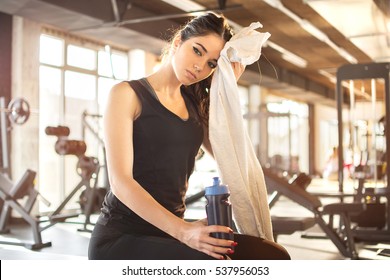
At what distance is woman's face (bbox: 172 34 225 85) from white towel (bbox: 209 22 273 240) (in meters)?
0.02

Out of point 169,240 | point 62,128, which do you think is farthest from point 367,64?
point 169,240

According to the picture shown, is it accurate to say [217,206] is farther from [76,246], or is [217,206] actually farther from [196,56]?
[76,246]

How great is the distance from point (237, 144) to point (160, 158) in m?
0.23

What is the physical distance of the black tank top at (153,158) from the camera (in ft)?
3.86

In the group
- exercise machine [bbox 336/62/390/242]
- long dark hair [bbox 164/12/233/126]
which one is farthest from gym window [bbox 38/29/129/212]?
long dark hair [bbox 164/12/233/126]

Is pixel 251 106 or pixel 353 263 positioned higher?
pixel 251 106

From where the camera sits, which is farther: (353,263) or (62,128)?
(62,128)

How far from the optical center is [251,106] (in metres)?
10.9

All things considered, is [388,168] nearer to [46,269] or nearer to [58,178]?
[46,269]

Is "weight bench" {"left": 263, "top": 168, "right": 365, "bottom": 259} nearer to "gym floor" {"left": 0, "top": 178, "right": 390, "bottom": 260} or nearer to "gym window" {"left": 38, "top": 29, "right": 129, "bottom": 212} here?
"gym floor" {"left": 0, "top": 178, "right": 390, "bottom": 260}

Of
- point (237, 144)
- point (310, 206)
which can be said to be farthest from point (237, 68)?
point (310, 206)

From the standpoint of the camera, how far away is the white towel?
4.11 ft

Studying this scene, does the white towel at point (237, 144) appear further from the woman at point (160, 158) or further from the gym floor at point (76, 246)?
the gym floor at point (76, 246)

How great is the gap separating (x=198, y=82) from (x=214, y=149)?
18 centimetres
